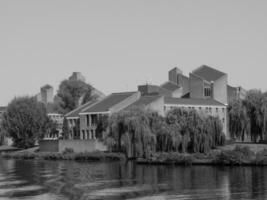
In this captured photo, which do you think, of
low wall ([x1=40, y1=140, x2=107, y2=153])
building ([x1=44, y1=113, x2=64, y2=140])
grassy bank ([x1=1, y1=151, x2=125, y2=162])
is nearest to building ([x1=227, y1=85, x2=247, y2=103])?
building ([x1=44, y1=113, x2=64, y2=140])

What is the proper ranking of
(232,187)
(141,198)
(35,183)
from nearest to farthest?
(141,198) → (232,187) → (35,183)

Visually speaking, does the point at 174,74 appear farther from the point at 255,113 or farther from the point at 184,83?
the point at 255,113

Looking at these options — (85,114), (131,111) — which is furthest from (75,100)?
(131,111)

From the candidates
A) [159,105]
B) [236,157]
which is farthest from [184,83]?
[236,157]

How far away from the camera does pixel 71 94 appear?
10981 centimetres

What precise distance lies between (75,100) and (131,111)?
35601 mm

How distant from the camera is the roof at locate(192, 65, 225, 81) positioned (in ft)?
342

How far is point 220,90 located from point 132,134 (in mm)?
35869

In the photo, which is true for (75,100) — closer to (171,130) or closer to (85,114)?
(85,114)

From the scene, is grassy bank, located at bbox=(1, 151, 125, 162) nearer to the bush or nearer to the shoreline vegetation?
the shoreline vegetation

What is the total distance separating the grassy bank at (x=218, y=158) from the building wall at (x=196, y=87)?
34.5m

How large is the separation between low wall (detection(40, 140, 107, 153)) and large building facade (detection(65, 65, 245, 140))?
18.4 ft

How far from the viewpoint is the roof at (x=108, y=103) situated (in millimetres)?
89688

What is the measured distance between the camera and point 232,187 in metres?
45.5
